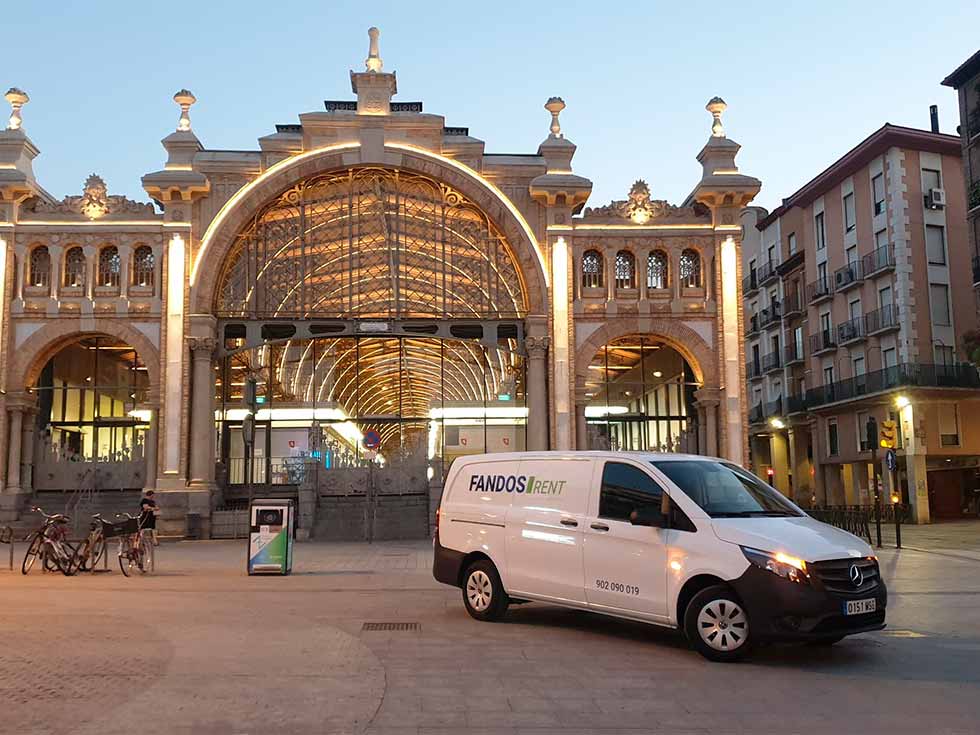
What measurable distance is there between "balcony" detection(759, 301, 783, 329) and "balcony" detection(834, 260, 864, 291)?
714 cm

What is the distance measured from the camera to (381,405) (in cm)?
3198

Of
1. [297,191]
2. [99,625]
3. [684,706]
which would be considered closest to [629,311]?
[297,191]

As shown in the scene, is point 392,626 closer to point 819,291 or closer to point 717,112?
point 717,112

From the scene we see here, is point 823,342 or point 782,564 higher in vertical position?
point 823,342

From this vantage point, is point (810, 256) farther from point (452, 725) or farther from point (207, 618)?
point (452, 725)

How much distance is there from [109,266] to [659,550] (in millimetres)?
23888

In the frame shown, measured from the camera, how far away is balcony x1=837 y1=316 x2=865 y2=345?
44.9m

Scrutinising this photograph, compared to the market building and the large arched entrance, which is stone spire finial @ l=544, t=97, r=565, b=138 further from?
the large arched entrance

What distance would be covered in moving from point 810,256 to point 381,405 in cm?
2771

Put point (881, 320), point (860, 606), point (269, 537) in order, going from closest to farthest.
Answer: point (860, 606) < point (269, 537) < point (881, 320)

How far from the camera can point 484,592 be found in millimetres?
11281

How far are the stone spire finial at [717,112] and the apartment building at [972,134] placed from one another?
1066 cm

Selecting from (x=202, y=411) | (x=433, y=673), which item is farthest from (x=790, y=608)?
(x=202, y=411)

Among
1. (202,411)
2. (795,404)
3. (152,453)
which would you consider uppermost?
(795,404)
